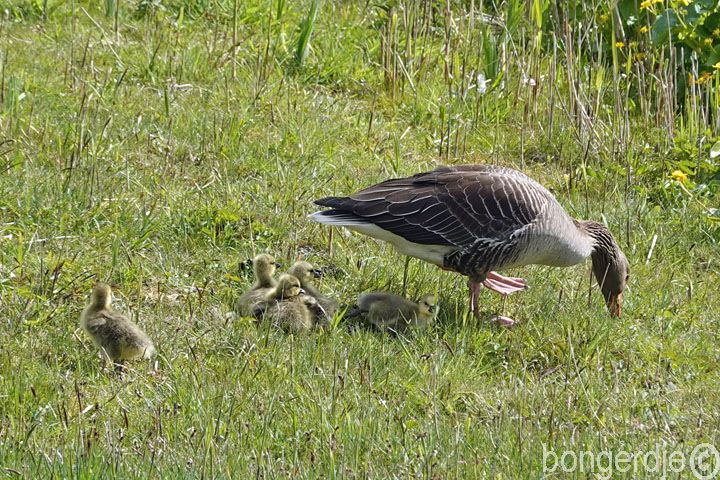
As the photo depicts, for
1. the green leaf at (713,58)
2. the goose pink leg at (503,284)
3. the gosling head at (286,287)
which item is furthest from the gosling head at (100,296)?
the green leaf at (713,58)

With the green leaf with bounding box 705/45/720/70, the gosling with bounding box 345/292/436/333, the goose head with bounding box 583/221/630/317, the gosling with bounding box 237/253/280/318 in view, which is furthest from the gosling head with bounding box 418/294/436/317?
the green leaf with bounding box 705/45/720/70

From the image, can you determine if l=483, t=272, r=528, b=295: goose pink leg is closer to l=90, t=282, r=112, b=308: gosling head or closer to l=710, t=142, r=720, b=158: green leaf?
l=710, t=142, r=720, b=158: green leaf

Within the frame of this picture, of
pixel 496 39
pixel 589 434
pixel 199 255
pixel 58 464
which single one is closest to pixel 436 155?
pixel 496 39

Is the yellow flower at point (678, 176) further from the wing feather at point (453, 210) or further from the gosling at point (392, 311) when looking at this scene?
the gosling at point (392, 311)

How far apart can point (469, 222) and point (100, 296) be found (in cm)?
227

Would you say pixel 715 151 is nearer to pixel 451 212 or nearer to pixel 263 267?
pixel 451 212

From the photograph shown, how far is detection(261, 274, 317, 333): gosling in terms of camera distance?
17.8ft

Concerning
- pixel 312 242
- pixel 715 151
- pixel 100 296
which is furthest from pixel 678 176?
pixel 100 296

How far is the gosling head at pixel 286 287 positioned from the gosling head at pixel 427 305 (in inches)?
29.7

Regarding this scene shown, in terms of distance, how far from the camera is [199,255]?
6422mm

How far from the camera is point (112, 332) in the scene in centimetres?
507

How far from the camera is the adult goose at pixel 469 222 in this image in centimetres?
586

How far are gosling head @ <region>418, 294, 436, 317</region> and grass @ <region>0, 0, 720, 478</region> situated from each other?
126mm

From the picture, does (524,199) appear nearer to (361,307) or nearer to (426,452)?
(361,307)
